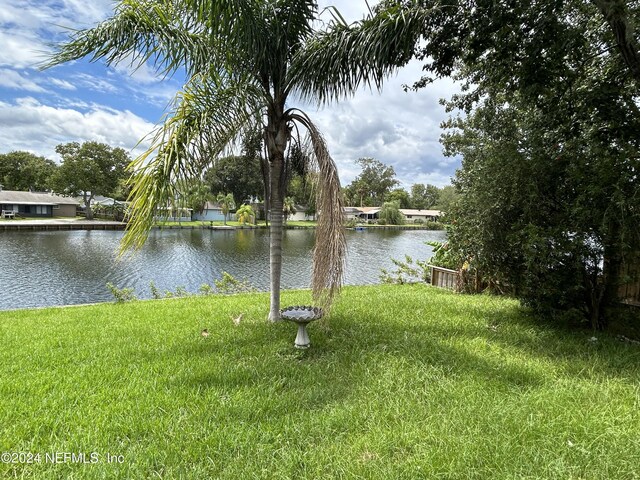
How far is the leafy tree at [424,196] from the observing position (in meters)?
80.4

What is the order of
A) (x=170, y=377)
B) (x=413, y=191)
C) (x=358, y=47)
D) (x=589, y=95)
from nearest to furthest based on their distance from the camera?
1. (x=170, y=377)
2. (x=358, y=47)
3. (x=589, y=95)
4. (x=413, y=191)

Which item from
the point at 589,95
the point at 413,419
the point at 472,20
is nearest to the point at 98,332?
the point at 413,419

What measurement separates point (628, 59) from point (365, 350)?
447cm

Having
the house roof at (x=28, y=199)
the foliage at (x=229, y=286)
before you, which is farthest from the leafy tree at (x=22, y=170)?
the foliage at (x=229, y=286)

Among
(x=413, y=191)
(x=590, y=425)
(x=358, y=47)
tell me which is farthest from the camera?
(x=413, y=191)

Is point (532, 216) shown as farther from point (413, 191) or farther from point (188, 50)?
point (413, 191)

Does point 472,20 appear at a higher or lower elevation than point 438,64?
higher

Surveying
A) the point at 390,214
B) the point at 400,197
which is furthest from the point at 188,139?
the point at 400,197

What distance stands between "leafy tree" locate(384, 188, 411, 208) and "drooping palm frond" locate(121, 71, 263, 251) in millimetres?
65965

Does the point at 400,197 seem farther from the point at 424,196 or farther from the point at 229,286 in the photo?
the point at 229,286

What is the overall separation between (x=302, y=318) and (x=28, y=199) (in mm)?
49343

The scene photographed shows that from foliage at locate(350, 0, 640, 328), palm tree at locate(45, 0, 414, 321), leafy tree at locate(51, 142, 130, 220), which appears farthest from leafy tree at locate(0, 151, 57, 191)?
foliage at locate(350, 0, 640, 328)

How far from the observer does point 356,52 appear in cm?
396

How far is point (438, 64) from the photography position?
505cm
